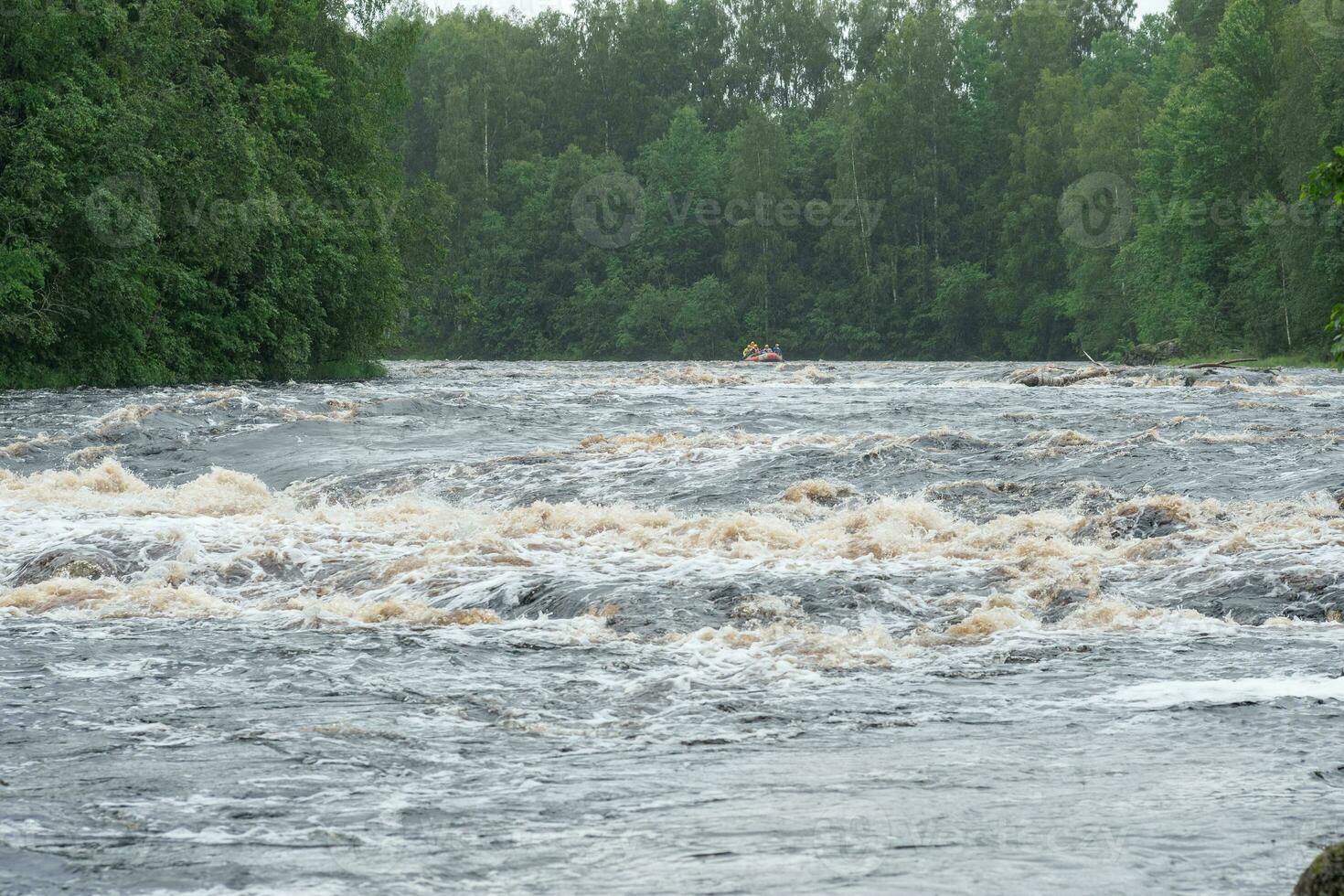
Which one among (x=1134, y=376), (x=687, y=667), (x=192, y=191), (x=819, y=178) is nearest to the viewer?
(x=687, y=667)

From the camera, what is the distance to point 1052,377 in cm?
3117

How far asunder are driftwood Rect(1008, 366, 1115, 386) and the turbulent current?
43.3ft

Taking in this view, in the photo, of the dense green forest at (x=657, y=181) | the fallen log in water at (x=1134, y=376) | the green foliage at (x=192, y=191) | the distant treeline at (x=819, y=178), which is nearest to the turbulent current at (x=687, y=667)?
the dense green forest at (x=657, y=181)

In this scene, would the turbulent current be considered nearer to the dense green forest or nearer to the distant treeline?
the dense green forest

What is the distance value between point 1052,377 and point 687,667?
80.1 ft

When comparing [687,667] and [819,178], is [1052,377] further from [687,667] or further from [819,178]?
[819,178]

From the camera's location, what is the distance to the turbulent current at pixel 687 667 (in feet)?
17.0

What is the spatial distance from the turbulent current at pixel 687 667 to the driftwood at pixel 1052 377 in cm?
1319

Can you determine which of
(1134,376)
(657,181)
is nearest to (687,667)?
(1134,376)

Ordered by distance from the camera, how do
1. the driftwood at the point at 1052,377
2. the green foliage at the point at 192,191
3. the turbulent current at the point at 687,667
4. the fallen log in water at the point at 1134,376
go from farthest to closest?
the driftwood at the point at 1052,377 → the fallen log in water at the point at 1134,376 → the green foliage at the point at 192,191 → the turbulent current at the point at 687,667

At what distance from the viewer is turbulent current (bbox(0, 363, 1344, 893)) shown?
5.19 meters

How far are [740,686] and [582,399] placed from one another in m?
19.5

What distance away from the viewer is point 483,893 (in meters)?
4.77

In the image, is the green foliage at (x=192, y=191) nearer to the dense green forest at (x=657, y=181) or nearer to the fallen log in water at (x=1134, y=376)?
the dense green forest at (x=657, y=181)
